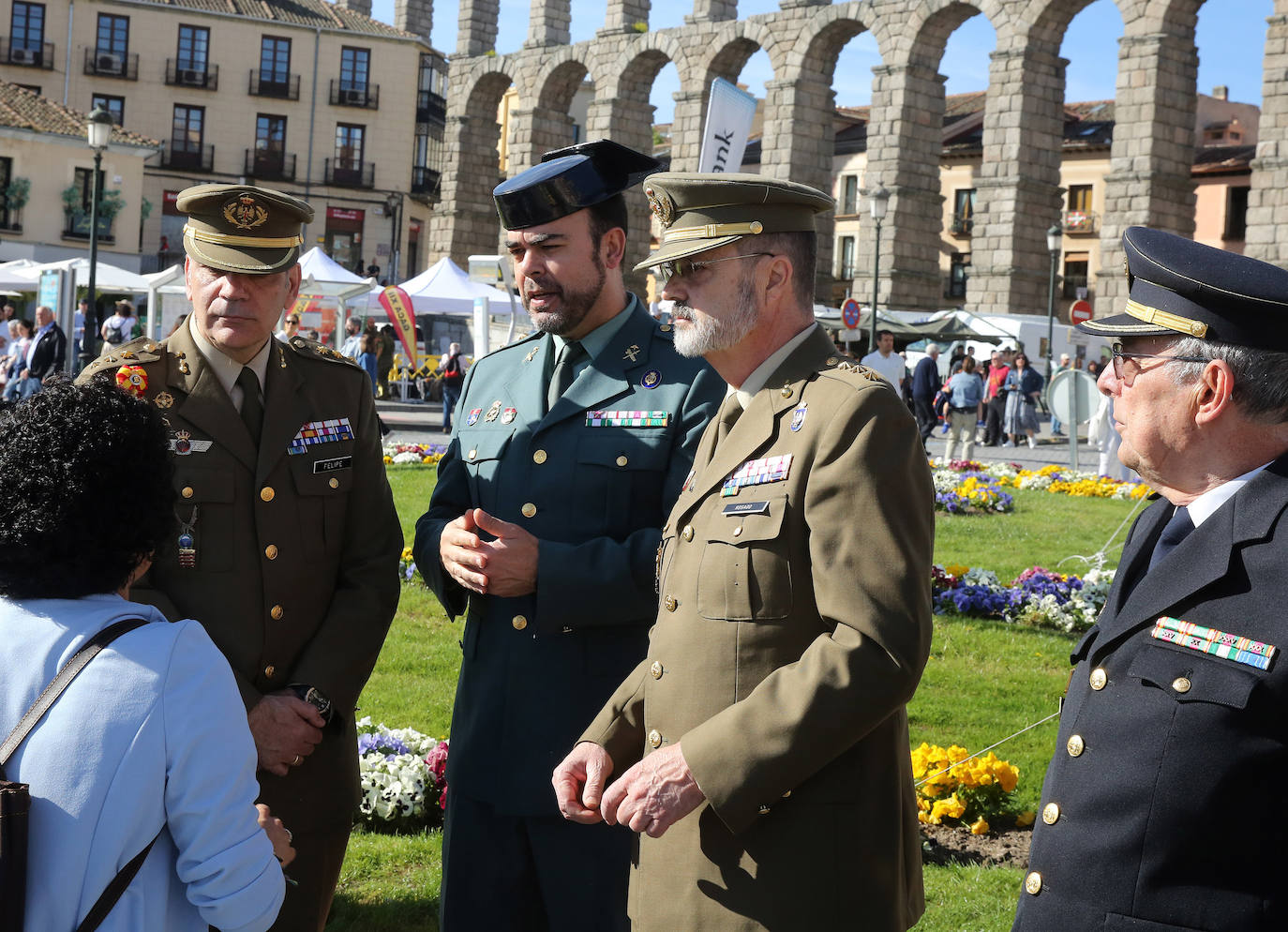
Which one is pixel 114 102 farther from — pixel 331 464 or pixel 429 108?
pixel 331 464

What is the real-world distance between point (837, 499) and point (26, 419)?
4.64 feet

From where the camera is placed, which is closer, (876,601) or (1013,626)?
(876,601)

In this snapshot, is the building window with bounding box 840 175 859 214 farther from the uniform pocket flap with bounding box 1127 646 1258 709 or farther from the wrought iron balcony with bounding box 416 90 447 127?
the uniform pocket flap with bounding box 1127 646 1258 709

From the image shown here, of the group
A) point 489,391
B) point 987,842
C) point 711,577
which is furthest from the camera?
point 987,842

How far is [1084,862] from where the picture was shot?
223 cm

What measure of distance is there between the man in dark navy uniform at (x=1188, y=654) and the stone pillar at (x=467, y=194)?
175 feet

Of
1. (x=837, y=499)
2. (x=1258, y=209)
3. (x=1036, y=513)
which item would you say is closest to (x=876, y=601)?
(x=837, y=499)

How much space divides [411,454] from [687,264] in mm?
16549

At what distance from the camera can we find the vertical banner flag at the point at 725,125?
8844mm

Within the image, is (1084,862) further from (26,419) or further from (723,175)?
(26,419)

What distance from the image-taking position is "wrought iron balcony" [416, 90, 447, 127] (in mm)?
60406

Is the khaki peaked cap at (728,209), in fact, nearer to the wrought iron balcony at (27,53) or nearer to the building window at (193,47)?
the building window at (193,47)

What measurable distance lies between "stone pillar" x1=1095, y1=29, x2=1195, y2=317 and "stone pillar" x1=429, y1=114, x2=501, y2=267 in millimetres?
26550

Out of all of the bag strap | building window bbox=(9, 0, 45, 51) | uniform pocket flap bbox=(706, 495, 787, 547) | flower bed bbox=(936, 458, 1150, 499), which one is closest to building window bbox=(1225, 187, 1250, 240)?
flower bed bbox=(936, 458, 1150, 499)
